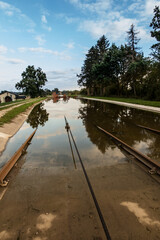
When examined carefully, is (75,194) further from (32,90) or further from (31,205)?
(32,90)

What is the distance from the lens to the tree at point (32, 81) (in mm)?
64688

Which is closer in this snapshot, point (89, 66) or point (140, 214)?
point (140, 214)

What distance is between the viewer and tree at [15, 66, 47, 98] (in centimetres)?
6469

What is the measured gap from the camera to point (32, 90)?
6581 cm

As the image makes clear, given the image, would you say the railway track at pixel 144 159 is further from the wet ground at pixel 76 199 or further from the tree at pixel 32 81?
the tree at pixel 32 81

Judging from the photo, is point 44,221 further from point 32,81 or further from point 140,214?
point 32,81

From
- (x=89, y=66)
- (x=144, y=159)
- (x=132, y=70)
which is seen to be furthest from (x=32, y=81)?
(x=144, y=159)

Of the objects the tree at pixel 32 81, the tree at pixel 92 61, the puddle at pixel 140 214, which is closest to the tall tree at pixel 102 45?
the tree at pixel 92 61

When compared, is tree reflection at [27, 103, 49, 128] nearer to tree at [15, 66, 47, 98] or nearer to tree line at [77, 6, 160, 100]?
tree line at [77, 6, 160, 100]

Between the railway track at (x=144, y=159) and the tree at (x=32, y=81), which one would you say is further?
the tree at (x=32, y=81)

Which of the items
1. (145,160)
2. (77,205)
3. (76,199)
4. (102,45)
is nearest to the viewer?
(77,205)

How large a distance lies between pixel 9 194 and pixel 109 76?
39.8 metres

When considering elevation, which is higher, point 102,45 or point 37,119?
point 102,45

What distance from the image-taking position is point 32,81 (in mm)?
66375
